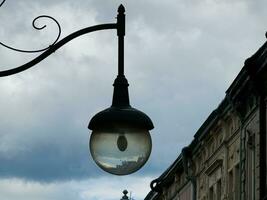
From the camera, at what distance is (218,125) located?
128 feet

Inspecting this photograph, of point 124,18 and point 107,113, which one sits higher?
point 124,18

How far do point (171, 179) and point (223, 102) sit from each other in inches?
498

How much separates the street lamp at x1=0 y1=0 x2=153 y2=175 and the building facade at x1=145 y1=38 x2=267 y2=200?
71.5ft

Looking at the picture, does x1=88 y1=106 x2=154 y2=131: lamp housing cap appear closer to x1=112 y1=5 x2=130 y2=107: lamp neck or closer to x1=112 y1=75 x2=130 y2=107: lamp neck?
x1=112 y1=5 x2=130 y2=107: lamp neck

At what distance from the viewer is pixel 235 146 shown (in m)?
37.2

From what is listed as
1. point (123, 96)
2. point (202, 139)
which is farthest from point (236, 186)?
point (123, 96)

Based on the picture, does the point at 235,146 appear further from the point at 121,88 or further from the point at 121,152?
the point at 121,152

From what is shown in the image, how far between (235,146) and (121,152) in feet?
87.6

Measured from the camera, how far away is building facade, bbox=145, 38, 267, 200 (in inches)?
1348

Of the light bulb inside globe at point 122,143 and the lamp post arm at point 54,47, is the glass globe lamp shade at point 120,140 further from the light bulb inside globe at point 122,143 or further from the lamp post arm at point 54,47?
the lamp post arm at point 54,47

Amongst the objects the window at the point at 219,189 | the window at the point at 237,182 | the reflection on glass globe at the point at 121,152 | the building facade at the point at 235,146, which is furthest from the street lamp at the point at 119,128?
the window at the point at 219,189

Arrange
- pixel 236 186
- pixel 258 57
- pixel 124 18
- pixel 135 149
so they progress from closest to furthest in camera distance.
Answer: pixel 135 149, pixel 124 18, pixel 258 57, pixel 236 186

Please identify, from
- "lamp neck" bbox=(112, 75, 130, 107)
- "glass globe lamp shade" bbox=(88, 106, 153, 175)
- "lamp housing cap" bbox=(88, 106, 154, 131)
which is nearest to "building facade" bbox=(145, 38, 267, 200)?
"lamp neck" bbox=(112, 75, 130, 107)

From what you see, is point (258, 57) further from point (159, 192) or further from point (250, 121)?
point (159, 192)
